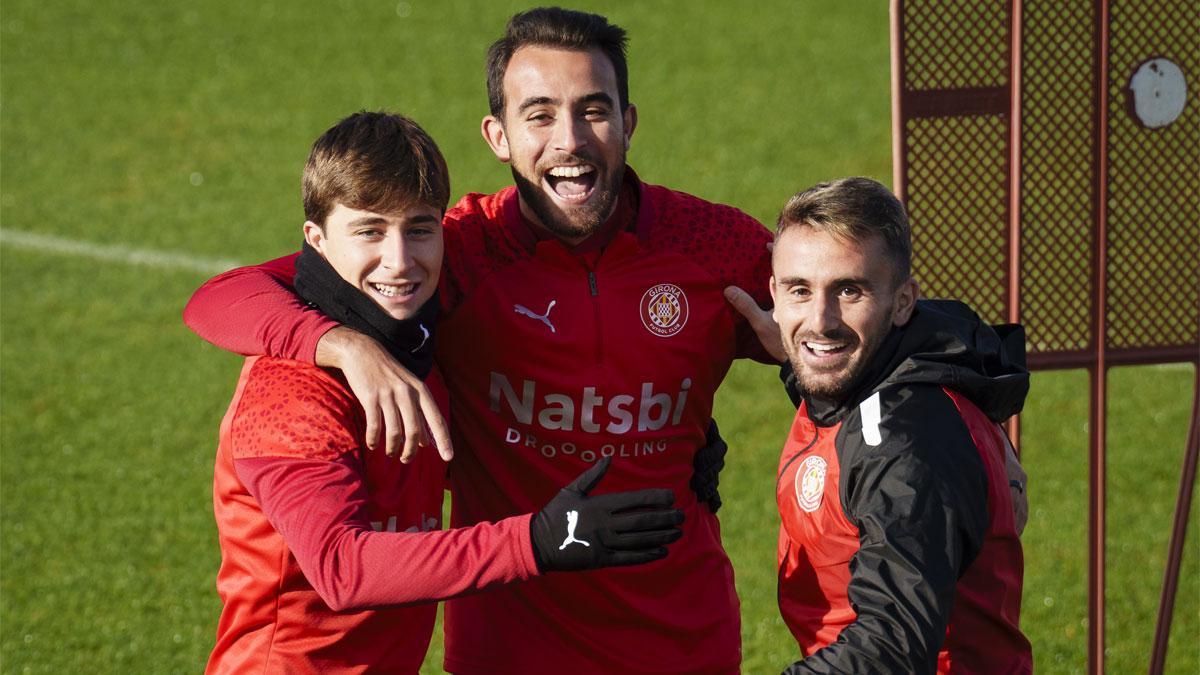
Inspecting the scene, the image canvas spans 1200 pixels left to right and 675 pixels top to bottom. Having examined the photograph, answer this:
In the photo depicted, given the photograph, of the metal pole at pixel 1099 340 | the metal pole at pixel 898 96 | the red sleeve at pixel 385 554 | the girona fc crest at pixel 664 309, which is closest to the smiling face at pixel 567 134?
the girona fc crest at pixel 664 309

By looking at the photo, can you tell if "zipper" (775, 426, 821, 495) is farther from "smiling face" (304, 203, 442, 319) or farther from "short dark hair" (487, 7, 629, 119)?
"short dark hair" (487, 7, 629, 119)

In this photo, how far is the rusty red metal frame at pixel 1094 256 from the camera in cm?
514

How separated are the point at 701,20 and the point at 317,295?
13.4m

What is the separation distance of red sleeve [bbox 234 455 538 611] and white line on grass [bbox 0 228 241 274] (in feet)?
29.1

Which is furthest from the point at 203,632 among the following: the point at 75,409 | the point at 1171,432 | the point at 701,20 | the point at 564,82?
the point at 701,20

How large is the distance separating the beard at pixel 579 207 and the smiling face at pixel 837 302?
79 cm

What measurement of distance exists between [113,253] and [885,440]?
397 inches

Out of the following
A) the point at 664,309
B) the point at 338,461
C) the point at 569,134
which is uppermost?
the point at 569,134

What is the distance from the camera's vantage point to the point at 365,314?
12.8ft

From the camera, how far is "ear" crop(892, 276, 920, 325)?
3.71 m

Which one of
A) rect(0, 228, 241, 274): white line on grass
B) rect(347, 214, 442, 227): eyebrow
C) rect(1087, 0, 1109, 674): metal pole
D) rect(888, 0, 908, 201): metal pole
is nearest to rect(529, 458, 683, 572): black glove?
rect(347, 214, 442, 227): eyebrow

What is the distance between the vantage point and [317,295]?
3982 mm

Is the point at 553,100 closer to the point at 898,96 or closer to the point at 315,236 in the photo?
the point at 315,236

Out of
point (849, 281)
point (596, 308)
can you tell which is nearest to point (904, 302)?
point (849, 281)
